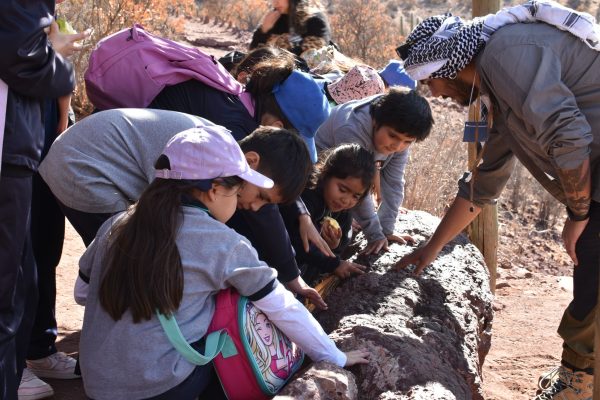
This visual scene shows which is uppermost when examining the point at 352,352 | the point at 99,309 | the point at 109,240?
the point at 109,240

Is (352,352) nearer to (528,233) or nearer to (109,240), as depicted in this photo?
(109,240)

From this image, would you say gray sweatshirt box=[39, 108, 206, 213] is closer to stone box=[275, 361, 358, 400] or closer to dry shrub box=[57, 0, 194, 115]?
stone box=[275, 361, 358, 400]

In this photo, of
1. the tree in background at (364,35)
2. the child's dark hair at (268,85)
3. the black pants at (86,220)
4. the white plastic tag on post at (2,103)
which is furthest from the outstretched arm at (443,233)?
the tree in background at (364,35)

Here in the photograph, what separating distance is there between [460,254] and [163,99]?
199 centimetres

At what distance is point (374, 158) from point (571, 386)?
143 centimetres

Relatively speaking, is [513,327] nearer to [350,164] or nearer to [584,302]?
[584,302]

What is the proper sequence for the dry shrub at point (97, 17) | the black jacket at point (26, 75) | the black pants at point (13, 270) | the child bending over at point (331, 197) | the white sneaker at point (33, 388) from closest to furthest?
the black jacket at point (26, 75), the black pants at point (13, 270), the white sneaker at point (33, 388), the child bending over at point (331, 197), the dry shrub at point (97, 17)

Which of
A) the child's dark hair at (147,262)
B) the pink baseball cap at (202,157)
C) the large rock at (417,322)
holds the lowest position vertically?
the large rock at (417,322)

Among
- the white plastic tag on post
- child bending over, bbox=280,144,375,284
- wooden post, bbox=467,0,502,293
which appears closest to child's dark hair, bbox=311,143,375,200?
child bending over, bbox=280,144,375,284

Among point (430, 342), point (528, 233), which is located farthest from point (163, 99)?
point (528, 233)

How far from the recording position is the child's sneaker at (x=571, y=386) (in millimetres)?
3586

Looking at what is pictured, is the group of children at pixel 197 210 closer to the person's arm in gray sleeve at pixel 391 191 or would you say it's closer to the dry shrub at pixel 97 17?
the person's arm in gray sleeve at pixel 391 191

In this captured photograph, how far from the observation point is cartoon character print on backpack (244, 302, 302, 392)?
92.7 inches

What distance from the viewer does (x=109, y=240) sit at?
7.55 feet
